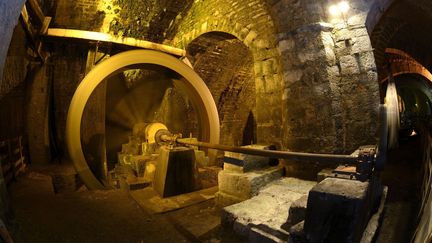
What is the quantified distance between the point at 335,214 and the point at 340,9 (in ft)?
9.19

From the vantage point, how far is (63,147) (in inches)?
207

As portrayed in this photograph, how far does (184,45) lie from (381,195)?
5050 mm

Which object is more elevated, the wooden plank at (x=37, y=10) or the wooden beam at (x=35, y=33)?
the wooden plank at (x=37, y=10)

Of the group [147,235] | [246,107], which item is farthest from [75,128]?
[246,107]

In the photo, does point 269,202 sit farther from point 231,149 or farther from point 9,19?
point 9,19

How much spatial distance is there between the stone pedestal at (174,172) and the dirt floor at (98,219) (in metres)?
0.53

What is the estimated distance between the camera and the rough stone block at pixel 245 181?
122 inches

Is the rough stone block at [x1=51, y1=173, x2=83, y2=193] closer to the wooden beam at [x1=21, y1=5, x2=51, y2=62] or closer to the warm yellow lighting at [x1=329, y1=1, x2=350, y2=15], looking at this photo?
the wooden beam at [x1=21, y1=5, x2=51, y2=62]

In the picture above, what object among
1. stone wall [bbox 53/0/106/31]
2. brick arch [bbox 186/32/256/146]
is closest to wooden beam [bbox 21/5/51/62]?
stone wall [bbox 53/0/106/31]

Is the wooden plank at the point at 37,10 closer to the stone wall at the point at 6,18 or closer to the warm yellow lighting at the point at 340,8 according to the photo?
the stone wall at the point at 6,18

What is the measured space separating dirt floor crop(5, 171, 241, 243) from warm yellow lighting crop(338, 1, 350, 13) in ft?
10.3

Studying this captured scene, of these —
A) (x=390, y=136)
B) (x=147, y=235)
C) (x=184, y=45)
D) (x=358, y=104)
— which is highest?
(x=184, y=45)

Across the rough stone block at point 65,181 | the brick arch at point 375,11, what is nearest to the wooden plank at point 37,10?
the rough stone block at point 65,181

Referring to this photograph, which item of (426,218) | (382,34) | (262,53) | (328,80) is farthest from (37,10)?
(382,34)
